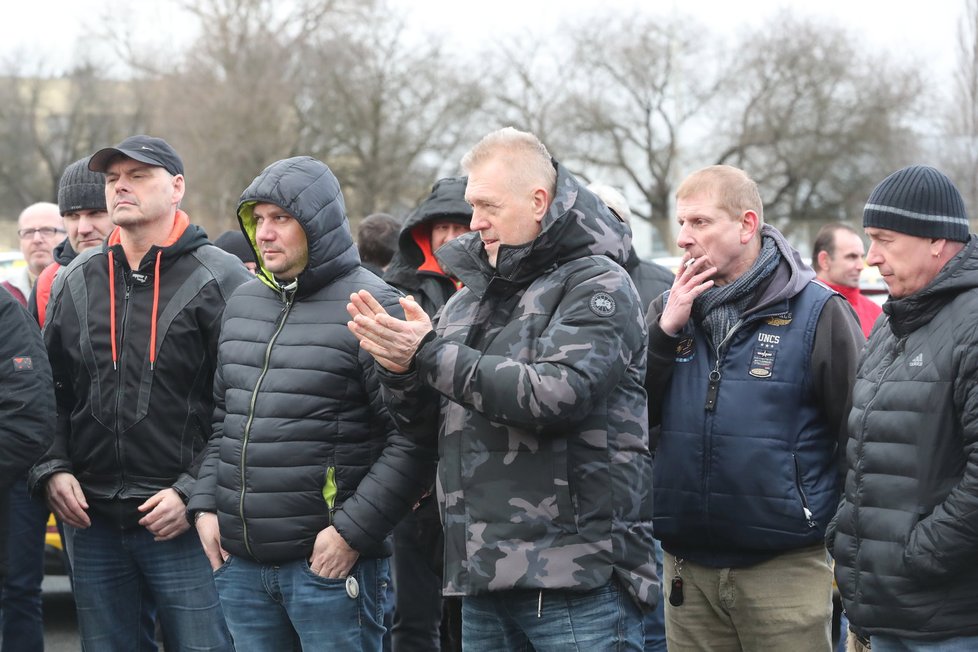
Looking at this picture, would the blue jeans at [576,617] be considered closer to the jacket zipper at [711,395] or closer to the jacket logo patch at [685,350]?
the jacket zipper at [711,395]

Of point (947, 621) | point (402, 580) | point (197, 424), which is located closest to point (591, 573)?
point (947, 621)

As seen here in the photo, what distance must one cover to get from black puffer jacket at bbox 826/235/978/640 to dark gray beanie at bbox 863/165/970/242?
0.09 meters

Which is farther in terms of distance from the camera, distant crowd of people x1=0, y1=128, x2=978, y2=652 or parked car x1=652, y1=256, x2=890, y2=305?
parked car x1=652, y1=256, x2=890, y2=305

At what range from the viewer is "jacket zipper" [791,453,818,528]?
3775mm

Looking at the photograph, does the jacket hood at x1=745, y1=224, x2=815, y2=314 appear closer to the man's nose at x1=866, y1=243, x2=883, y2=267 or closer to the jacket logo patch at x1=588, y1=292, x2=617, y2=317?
the man's nose at x1=866, y1=243, x2=883, y2=267

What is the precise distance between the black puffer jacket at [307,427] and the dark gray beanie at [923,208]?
1.57 m

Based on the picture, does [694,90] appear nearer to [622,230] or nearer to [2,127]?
[2,127]

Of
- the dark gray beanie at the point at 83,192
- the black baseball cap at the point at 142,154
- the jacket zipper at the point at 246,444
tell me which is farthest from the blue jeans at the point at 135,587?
the dark gray beanie at the point at 83,192

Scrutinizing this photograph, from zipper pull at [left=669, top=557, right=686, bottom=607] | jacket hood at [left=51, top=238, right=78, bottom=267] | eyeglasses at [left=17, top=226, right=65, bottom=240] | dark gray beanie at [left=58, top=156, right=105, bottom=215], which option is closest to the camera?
zipper pull at [left=669, top=557, right=686, bottom=607]

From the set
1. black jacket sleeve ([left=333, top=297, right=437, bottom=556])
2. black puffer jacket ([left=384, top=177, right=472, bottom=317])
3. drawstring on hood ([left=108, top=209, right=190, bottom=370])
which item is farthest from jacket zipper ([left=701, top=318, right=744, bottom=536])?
drawstring on hood ([left=108, top=209, right=190, bottom=370])

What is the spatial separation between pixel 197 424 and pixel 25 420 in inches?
25.6

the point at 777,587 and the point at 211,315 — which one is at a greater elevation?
the point at 211,315

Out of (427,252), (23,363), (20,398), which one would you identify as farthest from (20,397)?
(427,252)

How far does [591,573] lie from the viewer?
3.14 metres
